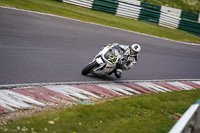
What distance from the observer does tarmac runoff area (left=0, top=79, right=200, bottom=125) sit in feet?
18.5

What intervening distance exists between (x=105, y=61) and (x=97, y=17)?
38.4 feet

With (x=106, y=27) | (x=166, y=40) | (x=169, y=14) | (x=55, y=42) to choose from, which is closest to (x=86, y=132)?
(x=55, y=42)

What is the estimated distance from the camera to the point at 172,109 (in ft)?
24.1

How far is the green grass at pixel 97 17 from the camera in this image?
17.4 meters

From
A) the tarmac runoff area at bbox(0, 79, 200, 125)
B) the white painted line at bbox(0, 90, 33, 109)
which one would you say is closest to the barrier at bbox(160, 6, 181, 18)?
the tarmac runoff area at bbox(0, 79, 200, 125)

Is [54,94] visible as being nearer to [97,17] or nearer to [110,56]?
[110,56]

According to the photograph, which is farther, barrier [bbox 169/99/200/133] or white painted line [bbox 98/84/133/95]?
white painted line [bbox 98/84/133/95]

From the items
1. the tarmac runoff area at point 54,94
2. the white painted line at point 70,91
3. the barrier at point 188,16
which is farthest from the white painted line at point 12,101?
the barrier at point 188,16

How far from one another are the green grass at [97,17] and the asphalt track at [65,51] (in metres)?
1.57

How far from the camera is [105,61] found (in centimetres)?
909

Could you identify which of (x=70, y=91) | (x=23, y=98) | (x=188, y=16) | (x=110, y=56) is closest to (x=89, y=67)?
(x=110, y=56)

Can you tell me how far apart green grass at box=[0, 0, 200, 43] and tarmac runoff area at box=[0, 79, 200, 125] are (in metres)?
8.62

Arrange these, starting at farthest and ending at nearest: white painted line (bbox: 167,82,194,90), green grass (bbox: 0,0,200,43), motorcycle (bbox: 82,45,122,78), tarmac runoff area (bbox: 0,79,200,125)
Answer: green grass (bbox: 0,0,200,43), white painted line (bbox: 167,82,194,90), motorcycle (bbox: 82,45,122,78), tarmac runoff area (bbox: 0,79,200,125)

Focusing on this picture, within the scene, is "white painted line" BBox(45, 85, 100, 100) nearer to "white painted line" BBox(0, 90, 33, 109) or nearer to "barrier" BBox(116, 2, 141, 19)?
"white painted line" BBox(0, 90, 33, 109)
